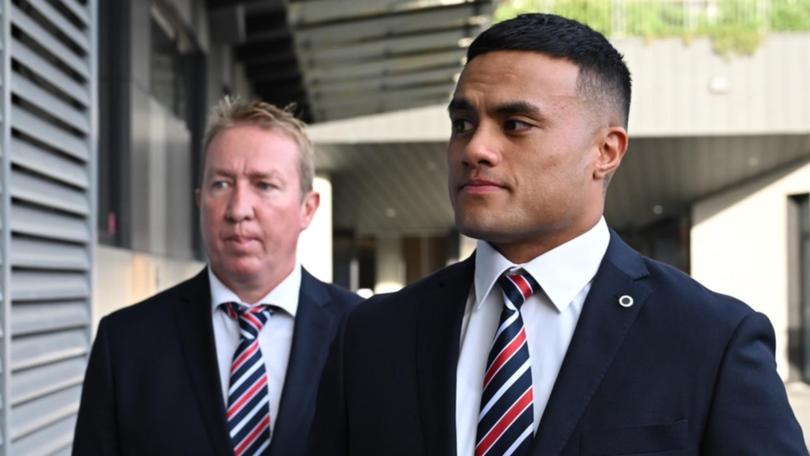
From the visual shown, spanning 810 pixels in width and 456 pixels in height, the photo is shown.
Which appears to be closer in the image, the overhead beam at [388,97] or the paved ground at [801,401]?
the paved ground at [801,401]

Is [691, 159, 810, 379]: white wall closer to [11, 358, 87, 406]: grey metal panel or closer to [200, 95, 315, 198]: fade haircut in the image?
[11, 358, 87, 406]: grey metal panel

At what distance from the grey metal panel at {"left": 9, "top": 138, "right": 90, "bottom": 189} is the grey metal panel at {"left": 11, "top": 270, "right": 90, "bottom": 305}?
326mm

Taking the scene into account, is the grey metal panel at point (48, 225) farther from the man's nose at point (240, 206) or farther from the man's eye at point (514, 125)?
the man's eye at point (514, 125)

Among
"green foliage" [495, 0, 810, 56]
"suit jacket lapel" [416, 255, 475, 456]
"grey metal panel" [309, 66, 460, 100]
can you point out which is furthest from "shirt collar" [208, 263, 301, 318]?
"green foliage" [495, 0, 810, 56]

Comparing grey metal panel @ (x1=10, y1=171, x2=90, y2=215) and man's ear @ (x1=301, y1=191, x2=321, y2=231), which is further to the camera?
grey metal panel @ (x1=10, y1=171, x2=90, y2=215)

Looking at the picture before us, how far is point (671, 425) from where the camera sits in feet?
6.61

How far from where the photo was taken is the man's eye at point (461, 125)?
2148mm

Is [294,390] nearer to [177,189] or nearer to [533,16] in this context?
[533,16]

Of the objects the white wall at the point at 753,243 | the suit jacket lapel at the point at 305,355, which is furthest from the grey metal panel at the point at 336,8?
the white wall at the point at 753,243

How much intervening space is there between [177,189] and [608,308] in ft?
22.6

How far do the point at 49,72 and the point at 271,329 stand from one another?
141 cm

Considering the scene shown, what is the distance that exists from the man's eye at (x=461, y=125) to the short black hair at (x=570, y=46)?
11cm

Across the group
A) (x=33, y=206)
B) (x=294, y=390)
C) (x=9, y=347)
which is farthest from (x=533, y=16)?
(x=33, y=206)

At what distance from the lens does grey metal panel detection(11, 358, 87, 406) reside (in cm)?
400
